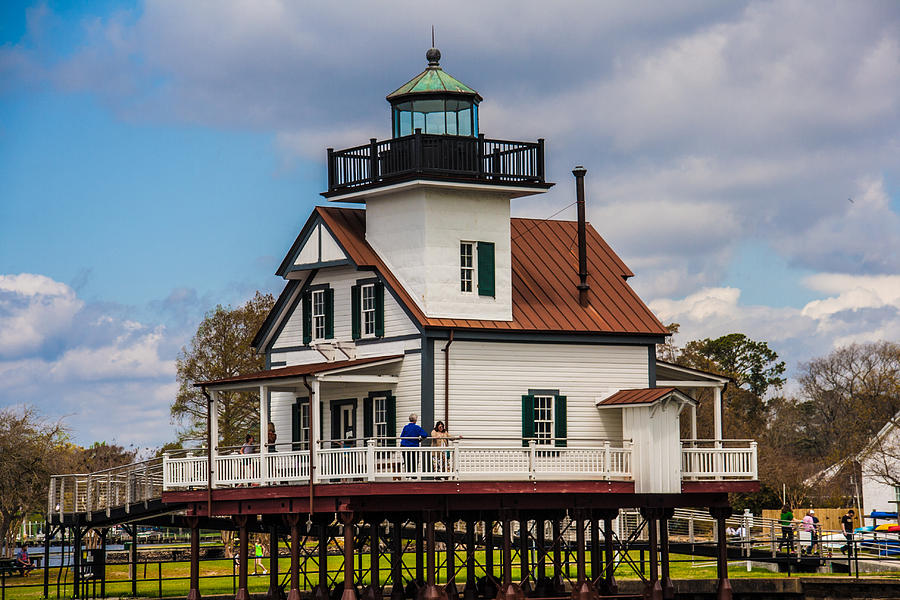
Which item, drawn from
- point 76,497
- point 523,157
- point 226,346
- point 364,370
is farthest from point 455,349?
point 226,346

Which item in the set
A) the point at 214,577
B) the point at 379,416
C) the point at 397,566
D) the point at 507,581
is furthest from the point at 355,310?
the point at 214,577

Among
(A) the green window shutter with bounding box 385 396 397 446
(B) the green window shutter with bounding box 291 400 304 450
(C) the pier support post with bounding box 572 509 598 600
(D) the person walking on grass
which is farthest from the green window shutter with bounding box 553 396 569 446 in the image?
(D) the person walking on grass

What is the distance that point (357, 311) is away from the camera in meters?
42.2

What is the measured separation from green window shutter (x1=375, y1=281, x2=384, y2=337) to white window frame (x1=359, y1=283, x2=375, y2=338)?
24 centimetres

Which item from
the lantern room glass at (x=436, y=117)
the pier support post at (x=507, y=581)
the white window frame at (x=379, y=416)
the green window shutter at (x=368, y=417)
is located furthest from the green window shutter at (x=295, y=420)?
the pier support post at (x=507, y=581)

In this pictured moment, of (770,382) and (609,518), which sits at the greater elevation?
(770,382)

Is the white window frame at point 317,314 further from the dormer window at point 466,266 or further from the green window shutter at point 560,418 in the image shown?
the green window shutter at point 560,418

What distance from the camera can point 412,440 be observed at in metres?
36.8

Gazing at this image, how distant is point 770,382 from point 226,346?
46613 millimetres

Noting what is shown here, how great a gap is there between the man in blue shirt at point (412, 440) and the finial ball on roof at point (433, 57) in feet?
36.9

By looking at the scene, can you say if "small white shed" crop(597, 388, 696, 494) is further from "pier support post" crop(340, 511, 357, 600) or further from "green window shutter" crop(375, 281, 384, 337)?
"pier support post" crop(340, 511, 357, 600)

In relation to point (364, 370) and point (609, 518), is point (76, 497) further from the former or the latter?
point (609, 518)

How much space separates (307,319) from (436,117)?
23.0 ft

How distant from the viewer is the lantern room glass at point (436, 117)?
1652 inches
